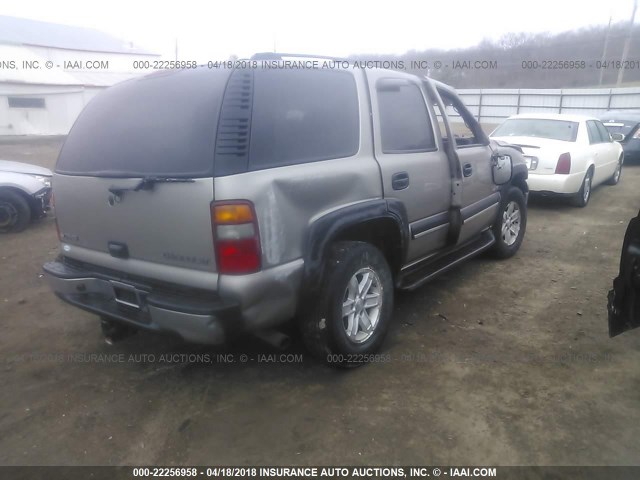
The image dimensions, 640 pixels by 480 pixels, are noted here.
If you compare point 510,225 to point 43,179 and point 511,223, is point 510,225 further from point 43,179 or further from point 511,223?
point 43,179

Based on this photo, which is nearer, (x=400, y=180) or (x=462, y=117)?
(x=400, y=180)

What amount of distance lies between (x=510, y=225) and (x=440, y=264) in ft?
5.89

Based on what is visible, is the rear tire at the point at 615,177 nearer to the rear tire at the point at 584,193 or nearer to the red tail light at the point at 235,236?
the rear tire at the point at 584,193

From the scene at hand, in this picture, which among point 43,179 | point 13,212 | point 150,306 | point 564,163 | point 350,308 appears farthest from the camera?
point 564,163

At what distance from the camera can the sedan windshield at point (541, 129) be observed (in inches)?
308

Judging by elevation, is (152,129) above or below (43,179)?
above

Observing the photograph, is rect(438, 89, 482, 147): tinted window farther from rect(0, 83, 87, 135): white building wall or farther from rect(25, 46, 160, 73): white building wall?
rect(25, 46, 160, 73): white building wall

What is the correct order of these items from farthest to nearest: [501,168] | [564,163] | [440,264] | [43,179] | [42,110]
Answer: [42,110] → [564,163] → [43,179] → [501,168] → [440,264]

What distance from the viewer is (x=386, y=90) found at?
11.4 ft

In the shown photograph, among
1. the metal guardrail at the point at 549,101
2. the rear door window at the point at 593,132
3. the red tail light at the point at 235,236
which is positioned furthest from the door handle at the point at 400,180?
the metal guardrail at the point at 549,101

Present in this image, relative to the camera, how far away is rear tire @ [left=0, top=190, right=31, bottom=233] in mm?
6543

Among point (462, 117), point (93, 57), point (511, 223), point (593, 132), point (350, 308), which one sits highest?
point (93, 57)

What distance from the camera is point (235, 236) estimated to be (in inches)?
94.2

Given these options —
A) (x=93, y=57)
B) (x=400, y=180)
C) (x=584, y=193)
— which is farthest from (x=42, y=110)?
(x=400, y=180)
